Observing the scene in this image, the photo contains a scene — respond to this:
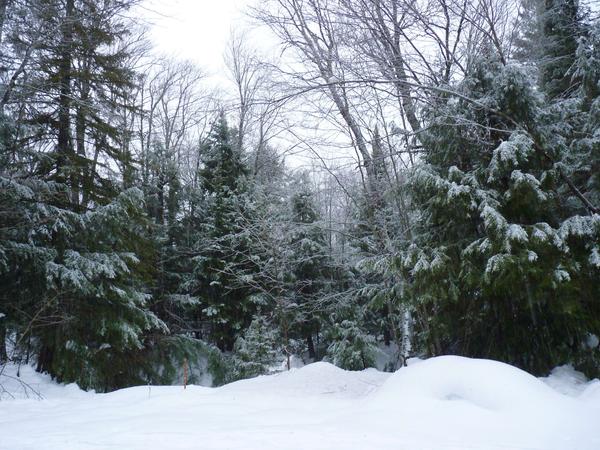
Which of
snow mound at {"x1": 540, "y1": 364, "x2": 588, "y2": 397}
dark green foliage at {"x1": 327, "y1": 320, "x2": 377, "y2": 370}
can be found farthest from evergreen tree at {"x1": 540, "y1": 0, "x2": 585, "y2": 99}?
dark green foliage at {"x1": 327, "y1": 320, "x2": 377, "y2": 370}

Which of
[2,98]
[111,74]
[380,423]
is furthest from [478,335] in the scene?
[111,74]

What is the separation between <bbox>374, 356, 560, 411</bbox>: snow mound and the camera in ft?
13.2

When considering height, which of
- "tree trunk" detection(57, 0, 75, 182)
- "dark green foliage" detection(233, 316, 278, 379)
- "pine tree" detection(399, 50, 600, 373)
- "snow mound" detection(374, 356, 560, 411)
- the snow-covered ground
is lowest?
"dark green foliage" detection(233, 316, 278, 379)

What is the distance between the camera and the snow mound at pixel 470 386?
13.2 feet

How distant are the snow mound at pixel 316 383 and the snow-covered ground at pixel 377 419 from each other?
93cm

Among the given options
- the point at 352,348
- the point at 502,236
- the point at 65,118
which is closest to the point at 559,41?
the point at 502,236

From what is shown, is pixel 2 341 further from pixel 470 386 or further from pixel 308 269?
pixel 308 269

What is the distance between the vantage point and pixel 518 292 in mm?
5379

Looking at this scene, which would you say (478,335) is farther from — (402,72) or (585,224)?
(402,72)

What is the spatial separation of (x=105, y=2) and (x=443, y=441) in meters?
8.38

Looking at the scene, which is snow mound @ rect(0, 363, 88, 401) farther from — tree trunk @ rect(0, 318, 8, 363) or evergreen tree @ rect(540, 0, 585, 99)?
evergreen tree @ rect(540, 0, 585, 99)

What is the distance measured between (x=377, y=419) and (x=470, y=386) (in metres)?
1.06

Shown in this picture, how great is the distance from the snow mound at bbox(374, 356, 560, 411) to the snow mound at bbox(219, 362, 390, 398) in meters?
1.93

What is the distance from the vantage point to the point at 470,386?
4.25 metres
